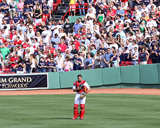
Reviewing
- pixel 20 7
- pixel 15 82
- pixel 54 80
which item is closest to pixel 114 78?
pixel 54 80

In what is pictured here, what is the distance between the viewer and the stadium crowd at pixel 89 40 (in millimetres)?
23203

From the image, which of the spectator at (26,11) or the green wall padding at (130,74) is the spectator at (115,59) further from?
the spectator at (26,11)

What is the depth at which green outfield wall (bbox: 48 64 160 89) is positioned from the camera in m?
23.3

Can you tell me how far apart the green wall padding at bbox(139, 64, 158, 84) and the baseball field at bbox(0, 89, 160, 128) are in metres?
0.79

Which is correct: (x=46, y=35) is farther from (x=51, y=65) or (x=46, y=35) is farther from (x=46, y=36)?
(x=51, y=65)

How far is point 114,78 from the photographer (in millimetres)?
23906

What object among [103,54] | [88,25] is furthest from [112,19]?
[103,54]

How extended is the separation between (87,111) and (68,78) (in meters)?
8.30

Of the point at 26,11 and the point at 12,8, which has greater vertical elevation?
the point at 12,8

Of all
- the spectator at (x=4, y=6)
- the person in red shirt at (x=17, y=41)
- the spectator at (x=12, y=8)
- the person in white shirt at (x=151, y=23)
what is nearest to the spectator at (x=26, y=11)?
the spectator at (x=12, y=8)

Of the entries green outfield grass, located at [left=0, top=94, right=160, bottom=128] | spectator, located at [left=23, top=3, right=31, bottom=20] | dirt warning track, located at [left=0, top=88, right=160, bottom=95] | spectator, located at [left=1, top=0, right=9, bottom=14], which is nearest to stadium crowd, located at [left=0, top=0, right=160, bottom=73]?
spectator, located at [left=23, top=3, right=31, bottom=20]

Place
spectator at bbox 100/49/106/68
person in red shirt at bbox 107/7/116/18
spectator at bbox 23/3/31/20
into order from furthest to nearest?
spectator at bbox 23/3/31/20, person in red shirt at bbox 107/7/116/18, spectator at bbox 100/49/106/68

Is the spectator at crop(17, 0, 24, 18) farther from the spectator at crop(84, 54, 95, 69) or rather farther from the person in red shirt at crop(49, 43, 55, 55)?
the spectator at crop(84, 54, 95, 69)

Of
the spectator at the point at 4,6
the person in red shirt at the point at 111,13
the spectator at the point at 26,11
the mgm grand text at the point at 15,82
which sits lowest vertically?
the mgm grand text at the point at 15,82
